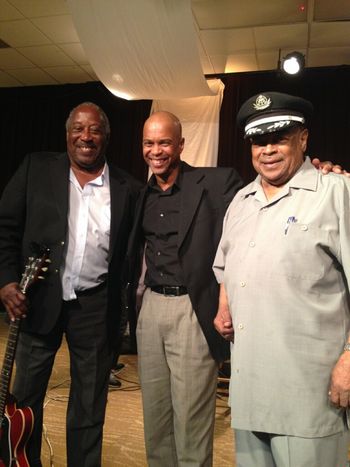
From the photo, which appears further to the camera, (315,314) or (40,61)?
(40,61)

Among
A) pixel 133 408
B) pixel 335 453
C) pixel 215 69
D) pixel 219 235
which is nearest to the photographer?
pixel 335 453

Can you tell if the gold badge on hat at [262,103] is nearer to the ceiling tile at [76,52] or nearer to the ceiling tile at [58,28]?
the ceiling tile at [58,28]

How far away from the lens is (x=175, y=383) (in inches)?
67.1

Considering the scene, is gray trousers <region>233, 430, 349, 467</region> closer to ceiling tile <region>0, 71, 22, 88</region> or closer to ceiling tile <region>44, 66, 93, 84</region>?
ceiling tile <region>44, 66, 93, 84</region>

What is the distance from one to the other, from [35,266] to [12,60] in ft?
14.8

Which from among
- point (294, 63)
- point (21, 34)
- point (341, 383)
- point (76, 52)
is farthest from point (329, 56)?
point (341, 383)

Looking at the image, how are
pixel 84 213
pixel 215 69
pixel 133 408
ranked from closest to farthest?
pixel 84 213, pixel 133 408, pixel 215 69

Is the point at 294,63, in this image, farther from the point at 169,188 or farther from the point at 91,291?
the point at 91,291

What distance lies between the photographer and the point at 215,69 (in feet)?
17.4

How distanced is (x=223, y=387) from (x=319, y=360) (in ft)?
7.90

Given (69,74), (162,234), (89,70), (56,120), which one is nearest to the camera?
(162,234)

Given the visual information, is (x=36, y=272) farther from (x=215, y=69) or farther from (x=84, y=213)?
(x=215, y=69)

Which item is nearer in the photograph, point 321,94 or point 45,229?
point 45,229

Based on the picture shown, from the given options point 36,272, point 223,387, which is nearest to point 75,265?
point 36,272
